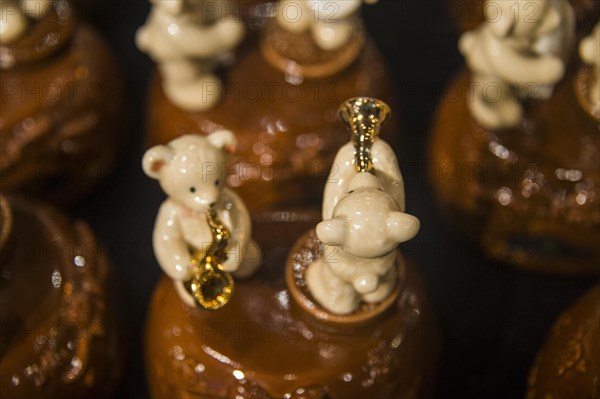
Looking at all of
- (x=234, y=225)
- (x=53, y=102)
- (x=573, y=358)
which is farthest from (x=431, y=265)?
(x=53, y=102)

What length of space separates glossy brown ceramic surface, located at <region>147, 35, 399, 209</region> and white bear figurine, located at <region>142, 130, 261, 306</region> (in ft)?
0.73

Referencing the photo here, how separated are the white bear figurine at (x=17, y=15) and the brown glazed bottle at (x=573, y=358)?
0.71 meters

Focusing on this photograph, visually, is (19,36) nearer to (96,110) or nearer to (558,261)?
(96,110)

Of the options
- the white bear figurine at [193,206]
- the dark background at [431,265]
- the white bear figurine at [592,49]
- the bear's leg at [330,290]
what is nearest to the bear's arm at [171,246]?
the white bear figurine at [193,206]

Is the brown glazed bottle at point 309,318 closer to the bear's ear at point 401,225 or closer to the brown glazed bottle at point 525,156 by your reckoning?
the bear's ear at point 401,225

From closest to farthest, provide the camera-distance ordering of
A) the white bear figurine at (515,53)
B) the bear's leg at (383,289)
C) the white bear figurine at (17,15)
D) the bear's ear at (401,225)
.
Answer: the bear's ear at (401,225)
the bear's leg at (383,289)
the white bear figurine at (515,53)
the white bear figurine at (17,15)

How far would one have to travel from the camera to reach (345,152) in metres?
0.74

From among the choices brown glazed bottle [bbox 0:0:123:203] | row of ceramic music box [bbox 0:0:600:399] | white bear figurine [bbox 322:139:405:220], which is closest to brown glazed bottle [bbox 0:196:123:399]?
row of ceramic music box [bbox 0:0:600:399]

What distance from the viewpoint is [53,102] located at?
1031 mm

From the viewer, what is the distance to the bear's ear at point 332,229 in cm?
66

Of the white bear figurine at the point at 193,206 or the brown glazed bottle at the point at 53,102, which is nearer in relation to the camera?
the white bear figurine at the point at 193,206

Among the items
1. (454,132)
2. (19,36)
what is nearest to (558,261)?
(454,132)

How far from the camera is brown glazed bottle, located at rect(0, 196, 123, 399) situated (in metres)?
0.83

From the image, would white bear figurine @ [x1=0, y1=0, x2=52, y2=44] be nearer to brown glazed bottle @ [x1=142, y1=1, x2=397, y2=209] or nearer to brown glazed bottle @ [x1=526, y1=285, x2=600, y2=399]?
brown glazed bottle @ [x1=142, y1=1, x2=397, y2=209]
